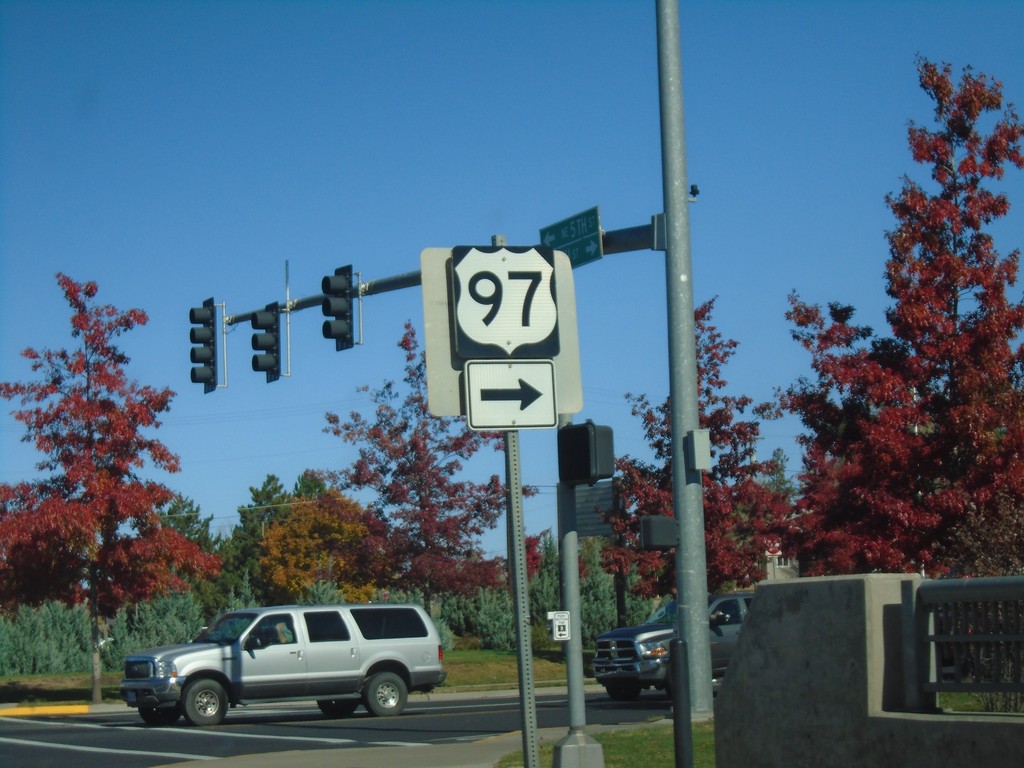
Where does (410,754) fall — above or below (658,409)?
below

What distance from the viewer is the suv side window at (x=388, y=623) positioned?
23.7 m

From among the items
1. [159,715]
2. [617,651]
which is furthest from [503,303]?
[617,651]

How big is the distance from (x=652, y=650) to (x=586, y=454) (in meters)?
16.2

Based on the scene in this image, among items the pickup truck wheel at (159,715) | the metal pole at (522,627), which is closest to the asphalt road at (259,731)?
the pickup truck wheel at (159,715)

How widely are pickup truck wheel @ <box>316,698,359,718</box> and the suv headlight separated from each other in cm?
338

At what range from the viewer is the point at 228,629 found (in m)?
23.2

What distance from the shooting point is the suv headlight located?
2181 centimetres

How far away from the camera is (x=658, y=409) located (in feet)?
104

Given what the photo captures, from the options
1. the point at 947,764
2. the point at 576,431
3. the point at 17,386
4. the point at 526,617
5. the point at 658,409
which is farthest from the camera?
the point at 658,409

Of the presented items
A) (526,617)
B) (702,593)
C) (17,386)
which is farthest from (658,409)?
(526,617)

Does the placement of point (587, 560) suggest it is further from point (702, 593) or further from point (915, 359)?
point (702, 593)

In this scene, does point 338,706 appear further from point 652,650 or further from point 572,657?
point 572,657

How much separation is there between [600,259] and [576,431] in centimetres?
567

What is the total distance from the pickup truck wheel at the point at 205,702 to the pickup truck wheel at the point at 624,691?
7.52m
